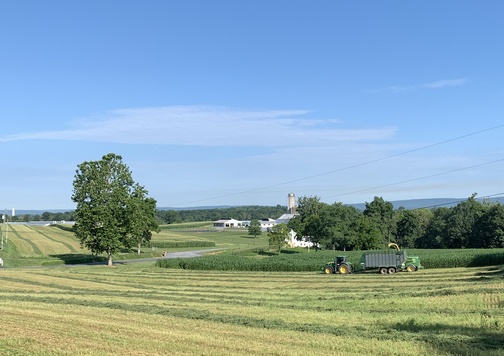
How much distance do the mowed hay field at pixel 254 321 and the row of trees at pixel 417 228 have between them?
2513 inches

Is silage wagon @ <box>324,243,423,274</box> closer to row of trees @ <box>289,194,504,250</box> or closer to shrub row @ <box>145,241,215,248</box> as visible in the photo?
row of trees @ <box>289,194,504,250</box>

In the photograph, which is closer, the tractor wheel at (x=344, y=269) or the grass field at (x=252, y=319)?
the grass field at (x=252, y=319)

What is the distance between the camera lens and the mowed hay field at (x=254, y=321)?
16250 millimetres

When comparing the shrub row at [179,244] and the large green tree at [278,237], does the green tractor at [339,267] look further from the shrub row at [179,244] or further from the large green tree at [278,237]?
the shrub row at [179,244]

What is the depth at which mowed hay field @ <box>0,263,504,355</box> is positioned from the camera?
1625cm

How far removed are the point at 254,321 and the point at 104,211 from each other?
51.8m

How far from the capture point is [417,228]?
12756cm

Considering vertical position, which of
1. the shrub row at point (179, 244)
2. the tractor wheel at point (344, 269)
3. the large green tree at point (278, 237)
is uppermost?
the large green tree at point (278, 237)

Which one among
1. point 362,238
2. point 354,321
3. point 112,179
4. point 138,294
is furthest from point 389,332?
point 362,238

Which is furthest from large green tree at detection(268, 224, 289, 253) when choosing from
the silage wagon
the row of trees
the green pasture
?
the silage wagon

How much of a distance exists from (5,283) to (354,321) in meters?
31.3

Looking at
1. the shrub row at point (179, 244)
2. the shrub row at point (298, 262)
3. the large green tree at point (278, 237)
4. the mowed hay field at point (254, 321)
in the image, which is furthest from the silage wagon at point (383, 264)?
the shrub row at point (179, 244)

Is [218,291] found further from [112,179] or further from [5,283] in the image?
[112,179]

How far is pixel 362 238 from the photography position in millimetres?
103125
